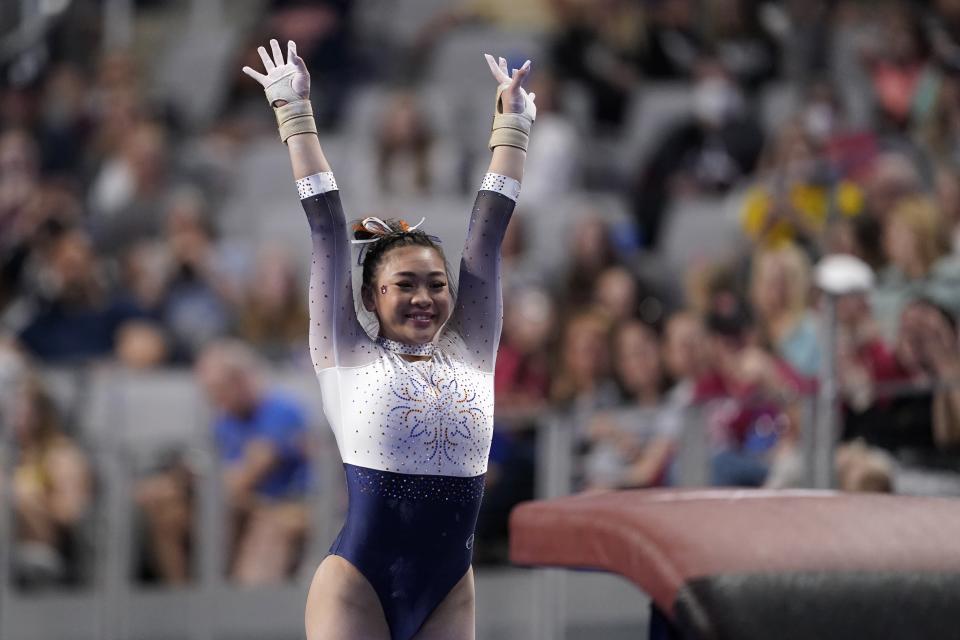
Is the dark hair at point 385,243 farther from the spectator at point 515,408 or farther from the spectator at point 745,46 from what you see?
the spectator at point 745,46

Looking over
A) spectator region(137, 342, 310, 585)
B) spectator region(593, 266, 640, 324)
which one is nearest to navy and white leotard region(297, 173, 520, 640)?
spectator region(137, 342, 310, 585)

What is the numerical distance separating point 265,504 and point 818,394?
94.1 inches

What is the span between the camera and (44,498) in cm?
671

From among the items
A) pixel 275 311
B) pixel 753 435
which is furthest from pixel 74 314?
pixel 753 435

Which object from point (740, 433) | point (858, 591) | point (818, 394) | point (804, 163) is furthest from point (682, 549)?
point (804, 163)

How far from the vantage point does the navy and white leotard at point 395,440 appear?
3475mm

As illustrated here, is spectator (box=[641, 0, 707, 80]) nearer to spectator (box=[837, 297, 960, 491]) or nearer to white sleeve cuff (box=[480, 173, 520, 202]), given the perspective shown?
spectator (box=[837, 297, 960, 491])

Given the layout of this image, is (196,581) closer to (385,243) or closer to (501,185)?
(385,243)

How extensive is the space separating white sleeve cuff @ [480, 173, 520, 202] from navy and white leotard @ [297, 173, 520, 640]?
14.2 inches

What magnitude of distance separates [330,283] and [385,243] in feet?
0.66

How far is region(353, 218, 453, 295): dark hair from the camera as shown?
364 cm

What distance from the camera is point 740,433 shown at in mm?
5973

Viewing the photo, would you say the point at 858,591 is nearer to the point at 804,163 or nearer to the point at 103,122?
the point at 804,163

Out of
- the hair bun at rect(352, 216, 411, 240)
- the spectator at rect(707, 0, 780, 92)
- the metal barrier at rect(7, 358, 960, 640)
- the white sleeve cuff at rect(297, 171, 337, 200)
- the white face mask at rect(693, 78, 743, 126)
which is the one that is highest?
the spectator at rect(707, 0, 780, 92)
